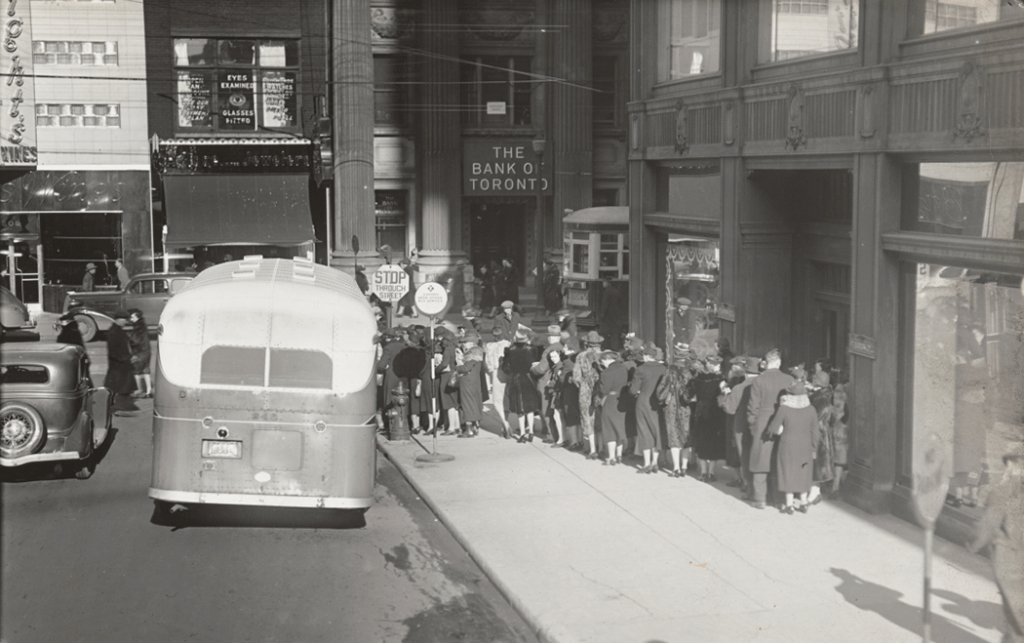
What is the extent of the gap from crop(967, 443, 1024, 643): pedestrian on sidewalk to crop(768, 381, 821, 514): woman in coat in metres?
4.85

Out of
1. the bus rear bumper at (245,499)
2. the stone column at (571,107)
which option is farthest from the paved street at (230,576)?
the stone column at (571,107)

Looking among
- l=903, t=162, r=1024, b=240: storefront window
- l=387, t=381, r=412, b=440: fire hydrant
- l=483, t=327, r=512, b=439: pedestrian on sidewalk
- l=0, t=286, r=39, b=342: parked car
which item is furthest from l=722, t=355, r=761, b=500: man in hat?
l=0, t=286, r=39, b=342: parked car

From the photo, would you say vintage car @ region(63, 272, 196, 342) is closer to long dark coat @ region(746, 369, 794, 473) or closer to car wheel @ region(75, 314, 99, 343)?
car wheel @ region(75, 314, 99, 343)

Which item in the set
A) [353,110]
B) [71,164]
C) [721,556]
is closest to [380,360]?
[721,556]

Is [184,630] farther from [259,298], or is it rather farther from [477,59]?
[477,59]

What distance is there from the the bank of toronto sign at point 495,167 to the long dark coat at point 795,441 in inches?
1029

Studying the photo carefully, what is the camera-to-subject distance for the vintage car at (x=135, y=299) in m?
30.2

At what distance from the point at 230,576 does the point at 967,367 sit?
7915 millimetres

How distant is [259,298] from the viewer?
13.4 m

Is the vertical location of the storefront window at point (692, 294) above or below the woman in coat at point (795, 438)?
above

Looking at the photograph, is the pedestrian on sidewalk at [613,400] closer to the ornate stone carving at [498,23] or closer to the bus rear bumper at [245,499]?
the bus rear bumper at [245,499]

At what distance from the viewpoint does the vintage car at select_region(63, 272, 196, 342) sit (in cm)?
3016

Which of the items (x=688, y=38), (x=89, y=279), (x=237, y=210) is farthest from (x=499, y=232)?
(x=688, y=38)

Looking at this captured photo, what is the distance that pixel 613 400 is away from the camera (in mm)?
16562
